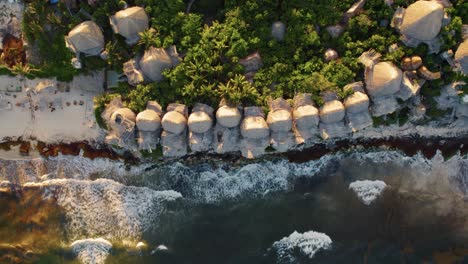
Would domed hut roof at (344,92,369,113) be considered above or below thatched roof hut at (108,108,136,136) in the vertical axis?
above

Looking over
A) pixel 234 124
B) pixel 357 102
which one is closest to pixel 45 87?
pixel 234 124

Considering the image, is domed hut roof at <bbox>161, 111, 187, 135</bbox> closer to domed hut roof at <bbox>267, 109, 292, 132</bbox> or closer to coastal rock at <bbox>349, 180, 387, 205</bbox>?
domed hut roof at <bbox>267, 109, 292, 132</bbox>

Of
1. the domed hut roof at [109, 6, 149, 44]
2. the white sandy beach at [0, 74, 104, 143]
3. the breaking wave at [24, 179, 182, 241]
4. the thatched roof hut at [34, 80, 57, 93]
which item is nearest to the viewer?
the domed hut roof at [109, 6, 149, 44]

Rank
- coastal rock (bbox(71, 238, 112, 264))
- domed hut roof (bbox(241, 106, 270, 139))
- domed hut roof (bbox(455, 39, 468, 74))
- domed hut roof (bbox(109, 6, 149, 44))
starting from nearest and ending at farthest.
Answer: domed hut roof (bbox(455, 39, 468, 74)) → domed hut roof (bbox(109, 6, 149, 44)) → domed hut roof (bbox(241, 106, 270, 139)) → coastal rock (bbox(71, 238, 112, 264))

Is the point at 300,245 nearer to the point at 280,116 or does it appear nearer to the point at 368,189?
the point at 368,189

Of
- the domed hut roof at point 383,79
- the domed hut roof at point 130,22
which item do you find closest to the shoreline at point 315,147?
the domed hut roof at point 383,79

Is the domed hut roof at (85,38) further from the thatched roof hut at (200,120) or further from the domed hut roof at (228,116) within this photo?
the domed hut roof at (228,116)

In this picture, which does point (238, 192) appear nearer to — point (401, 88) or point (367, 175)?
point (367, 175)

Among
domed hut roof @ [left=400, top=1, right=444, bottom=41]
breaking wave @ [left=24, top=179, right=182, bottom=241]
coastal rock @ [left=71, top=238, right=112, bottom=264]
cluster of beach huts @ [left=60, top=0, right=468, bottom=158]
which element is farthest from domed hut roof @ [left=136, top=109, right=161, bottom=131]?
domed hut roof @ [left=400, top=1, right=444, bottom=41]
